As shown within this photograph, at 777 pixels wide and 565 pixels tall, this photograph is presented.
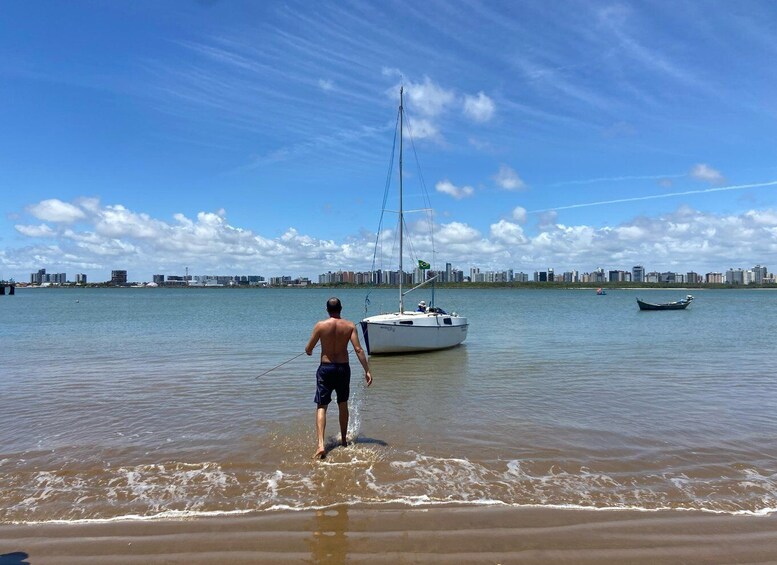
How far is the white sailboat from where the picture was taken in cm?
2045

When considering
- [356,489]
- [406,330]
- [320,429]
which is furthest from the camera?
[406,330]

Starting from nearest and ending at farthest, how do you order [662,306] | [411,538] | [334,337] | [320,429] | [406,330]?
[411,538] < [320,429] < [334,337] < [406,330] < [662,306]

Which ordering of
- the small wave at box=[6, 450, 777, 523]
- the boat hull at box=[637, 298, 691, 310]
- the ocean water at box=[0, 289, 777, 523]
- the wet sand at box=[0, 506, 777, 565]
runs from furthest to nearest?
the boat hull at box=[637, 298, 691, 310] < the ocean water at box=[0, 289, 777, 523] < the small wave at box=[6, 450, 777, 523] < the wet sand at box=[0, 506, 777, 565]

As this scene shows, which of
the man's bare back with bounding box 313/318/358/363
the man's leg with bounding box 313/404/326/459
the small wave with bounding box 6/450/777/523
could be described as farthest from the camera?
the man's bare back with bounding box 313/318/358/363

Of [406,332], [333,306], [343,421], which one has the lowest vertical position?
[343,421]

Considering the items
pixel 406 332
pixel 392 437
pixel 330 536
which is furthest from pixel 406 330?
pixel 330 536

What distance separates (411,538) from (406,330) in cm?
1584

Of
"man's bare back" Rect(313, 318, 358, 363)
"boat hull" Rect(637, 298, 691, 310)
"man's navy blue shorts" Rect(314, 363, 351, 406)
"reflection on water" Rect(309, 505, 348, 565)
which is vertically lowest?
"boat hull" Rect(637, 298, 691, 310)

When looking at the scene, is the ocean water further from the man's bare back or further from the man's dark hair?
the man's dark hair

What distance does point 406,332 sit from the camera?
2088 centimetres

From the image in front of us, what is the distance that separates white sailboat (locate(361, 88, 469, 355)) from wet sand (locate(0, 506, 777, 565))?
14.7 meters

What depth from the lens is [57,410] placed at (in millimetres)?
10805

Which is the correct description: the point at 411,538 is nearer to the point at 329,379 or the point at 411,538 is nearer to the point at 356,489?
the point at 356,489

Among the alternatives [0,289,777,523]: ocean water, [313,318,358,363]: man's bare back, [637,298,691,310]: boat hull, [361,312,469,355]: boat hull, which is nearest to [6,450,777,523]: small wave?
[0,289,777,523]: ocean water
